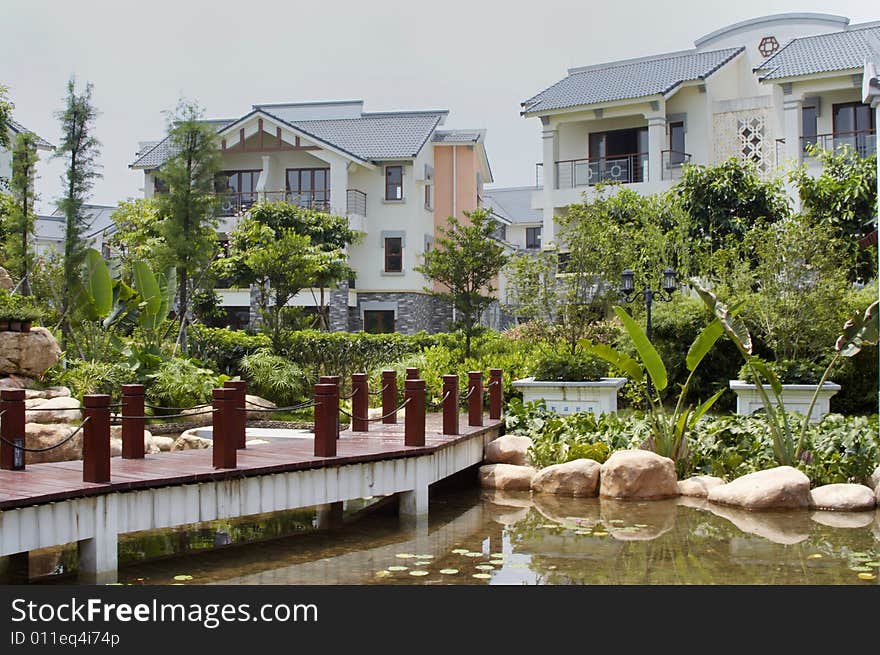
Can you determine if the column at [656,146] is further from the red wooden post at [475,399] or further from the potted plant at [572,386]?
the red wooden post at [475,399]

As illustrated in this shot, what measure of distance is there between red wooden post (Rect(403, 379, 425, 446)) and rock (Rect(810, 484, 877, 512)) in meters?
4.86

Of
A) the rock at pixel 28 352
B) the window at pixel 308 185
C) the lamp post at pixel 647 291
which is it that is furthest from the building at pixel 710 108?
the rock at pixel 28 352

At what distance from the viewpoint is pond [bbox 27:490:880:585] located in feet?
29.7

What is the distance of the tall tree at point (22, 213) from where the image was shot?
22141 mm

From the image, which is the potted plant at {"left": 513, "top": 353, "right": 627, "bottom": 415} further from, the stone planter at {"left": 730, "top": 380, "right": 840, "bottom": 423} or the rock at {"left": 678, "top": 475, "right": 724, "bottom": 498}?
the rock at {"left": 678, "top": 475, "right": 724, "bottom": 498}

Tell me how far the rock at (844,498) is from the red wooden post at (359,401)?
571cm

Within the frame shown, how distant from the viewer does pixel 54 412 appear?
14.8 m

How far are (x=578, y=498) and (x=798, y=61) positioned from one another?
21.2 metres

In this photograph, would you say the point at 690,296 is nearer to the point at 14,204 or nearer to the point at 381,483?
the point at 381,483

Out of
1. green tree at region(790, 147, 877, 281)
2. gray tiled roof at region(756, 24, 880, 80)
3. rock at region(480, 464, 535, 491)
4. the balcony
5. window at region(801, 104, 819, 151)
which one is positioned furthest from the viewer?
the balcony

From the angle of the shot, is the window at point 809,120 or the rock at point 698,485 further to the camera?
the window at point 809,120

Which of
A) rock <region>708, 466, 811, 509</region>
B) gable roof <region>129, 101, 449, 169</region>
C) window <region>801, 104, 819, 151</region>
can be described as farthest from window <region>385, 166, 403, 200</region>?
rock <region>708, 466, 811, 509</region>

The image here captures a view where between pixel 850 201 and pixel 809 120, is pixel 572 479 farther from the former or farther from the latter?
pixel 809 120
